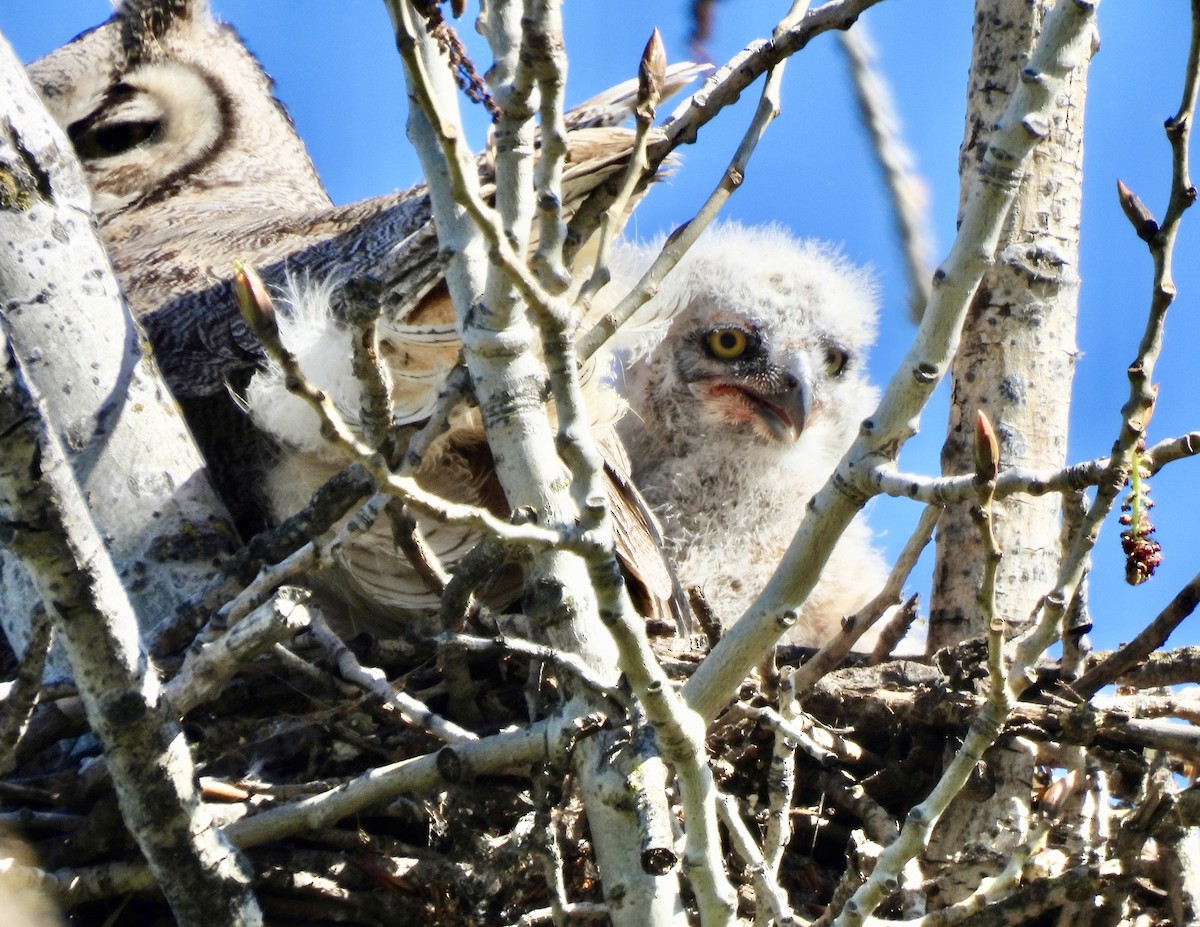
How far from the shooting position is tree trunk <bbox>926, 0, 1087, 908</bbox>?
2775mm

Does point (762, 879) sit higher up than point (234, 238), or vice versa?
point (234, 238)

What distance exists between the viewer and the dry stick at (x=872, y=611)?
2.23 metres

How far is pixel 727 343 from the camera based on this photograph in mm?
4211

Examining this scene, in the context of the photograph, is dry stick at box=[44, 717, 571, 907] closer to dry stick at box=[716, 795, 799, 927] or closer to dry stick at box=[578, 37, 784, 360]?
dry stick at box=[716, 795, 799, 927]

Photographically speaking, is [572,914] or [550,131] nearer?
[550,131]

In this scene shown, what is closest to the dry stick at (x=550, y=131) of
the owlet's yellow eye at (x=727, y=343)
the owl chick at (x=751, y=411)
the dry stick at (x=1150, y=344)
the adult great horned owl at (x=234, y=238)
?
the adult great horned owl at (x=234, y=238)

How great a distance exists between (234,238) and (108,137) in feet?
5.05

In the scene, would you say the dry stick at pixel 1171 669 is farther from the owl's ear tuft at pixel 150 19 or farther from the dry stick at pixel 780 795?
the owl's ear tuft at pixel 150 19

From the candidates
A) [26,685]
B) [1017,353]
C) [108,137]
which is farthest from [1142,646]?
[108,137]

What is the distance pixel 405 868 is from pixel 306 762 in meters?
0.29

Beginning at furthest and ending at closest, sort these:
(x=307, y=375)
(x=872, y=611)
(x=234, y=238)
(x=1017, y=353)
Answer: (x=234, y=238), (x=1017, y=353), (x=307, y=375), (x=872, y=611)

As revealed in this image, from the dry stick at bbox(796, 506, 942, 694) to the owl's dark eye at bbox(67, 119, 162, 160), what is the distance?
316 cm

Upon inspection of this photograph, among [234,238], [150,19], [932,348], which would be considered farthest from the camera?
[150,19]

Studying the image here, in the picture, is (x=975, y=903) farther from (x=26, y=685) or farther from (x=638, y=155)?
(x=26, y=685)
